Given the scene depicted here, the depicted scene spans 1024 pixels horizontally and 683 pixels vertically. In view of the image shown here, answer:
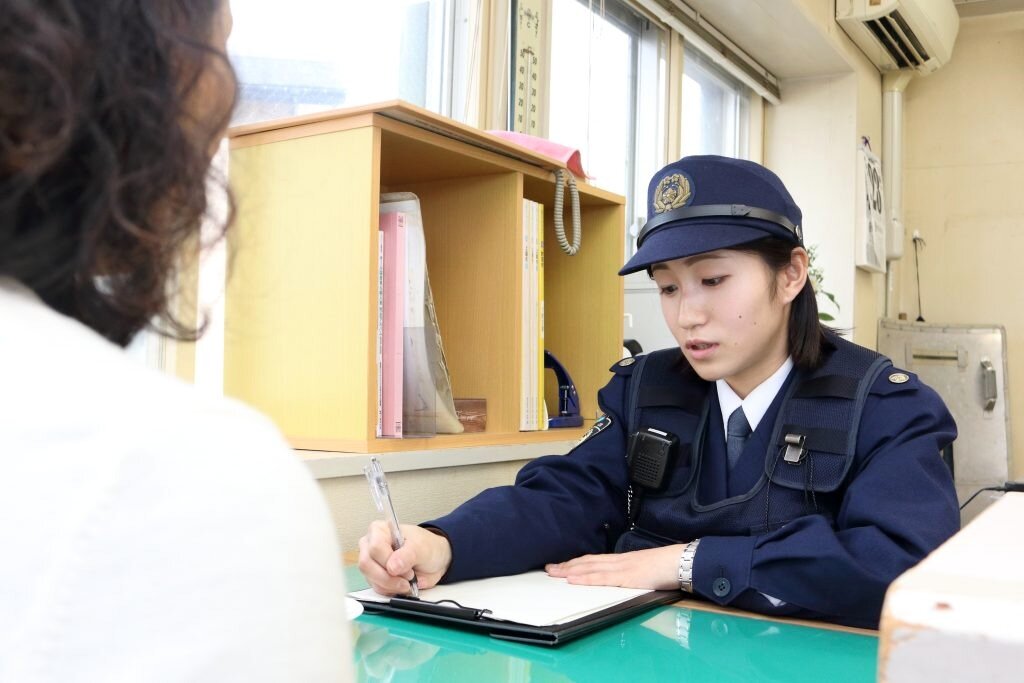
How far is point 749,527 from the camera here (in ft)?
4.23

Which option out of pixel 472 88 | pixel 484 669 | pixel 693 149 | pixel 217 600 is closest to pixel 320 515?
pixel 217 600

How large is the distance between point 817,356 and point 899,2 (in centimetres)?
279

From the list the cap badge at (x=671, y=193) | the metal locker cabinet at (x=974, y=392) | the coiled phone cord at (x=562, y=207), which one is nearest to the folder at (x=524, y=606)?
the cap badge at (x=671, y=193)

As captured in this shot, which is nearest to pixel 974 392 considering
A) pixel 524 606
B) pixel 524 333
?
pixel 524 333

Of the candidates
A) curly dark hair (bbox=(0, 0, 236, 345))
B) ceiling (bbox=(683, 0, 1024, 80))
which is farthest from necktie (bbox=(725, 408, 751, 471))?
ceiling (bbox=(683, 0, 1024, 80))

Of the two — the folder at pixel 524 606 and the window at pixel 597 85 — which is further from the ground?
the window at pixel 597 85

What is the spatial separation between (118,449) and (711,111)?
4013 millimetres

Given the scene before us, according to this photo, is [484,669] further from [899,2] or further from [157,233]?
[899,2]

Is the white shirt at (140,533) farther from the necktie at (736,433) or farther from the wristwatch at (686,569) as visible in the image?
the necktie at (736,433)

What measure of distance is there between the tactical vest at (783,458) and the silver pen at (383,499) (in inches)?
15.5

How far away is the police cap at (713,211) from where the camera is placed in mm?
1353

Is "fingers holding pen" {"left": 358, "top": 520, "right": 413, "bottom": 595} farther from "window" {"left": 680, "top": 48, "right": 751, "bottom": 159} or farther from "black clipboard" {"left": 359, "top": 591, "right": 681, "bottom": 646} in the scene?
"window" {"left": 680, "top": 48, "right": 751, "bottom": 159}

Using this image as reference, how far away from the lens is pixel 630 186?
338 cm

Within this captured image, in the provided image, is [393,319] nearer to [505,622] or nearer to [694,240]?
[694,240]
